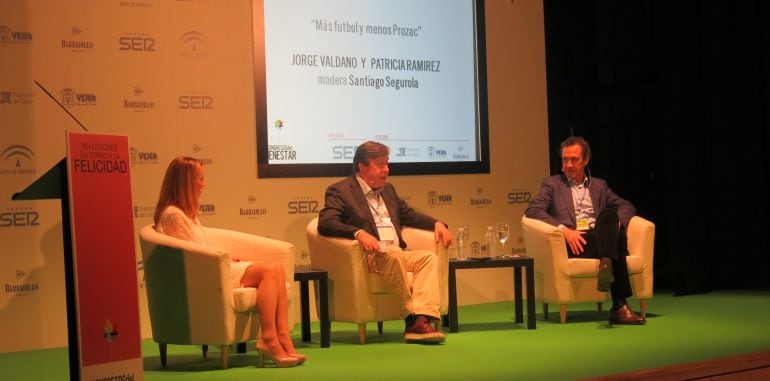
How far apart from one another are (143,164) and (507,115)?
2811 millimetres

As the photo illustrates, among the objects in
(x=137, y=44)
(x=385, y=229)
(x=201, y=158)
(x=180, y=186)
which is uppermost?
(x=137, y=44)

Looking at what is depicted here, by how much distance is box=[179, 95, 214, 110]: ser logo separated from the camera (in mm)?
6156

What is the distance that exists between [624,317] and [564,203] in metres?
0.85

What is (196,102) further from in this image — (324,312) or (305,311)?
(324,312)

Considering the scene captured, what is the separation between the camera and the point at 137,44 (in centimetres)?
601

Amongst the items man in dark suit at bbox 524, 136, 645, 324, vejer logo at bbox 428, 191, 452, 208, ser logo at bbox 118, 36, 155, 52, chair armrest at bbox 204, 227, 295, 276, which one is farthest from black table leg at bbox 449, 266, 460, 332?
ser logo at bbox 118, 36, 155, 52

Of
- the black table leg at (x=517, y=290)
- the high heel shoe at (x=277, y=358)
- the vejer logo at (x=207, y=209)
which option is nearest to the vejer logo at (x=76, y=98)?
the vejer logo at (x=207, y=209)

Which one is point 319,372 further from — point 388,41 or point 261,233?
point 388,41

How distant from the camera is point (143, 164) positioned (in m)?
6.02

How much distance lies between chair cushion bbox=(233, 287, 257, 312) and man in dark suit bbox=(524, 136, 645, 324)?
2148 mm

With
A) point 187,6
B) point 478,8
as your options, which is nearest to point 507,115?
point 478,8

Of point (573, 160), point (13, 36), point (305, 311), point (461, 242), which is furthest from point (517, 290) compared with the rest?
point (13, 36)

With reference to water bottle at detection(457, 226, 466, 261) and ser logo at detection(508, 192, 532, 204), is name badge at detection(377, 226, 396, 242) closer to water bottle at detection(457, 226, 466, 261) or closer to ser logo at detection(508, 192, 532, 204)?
water bottle at detection(457, 226, 466, 261)

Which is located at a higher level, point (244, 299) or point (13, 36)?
point (13, 36)
